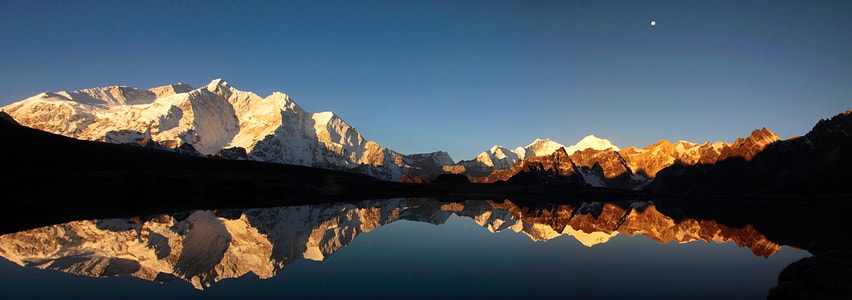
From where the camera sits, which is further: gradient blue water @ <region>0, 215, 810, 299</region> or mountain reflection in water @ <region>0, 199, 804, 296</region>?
mountain reflection in water @ <region>0, 199, 804, 296</region>

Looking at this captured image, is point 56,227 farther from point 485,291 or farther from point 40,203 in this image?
point 485,291

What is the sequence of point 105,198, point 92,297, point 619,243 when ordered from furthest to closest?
point 105,198, point 619,243, point 92,297

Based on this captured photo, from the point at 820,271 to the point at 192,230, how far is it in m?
54.6

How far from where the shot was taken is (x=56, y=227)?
166 feet

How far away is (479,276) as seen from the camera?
31047 millimetres

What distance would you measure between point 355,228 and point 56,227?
31.8 meters

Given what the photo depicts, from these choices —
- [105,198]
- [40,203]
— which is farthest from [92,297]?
[105,198]

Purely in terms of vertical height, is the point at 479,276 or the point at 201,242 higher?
the point at 479,276

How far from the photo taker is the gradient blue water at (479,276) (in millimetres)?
25359

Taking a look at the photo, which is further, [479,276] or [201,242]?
[201,242]

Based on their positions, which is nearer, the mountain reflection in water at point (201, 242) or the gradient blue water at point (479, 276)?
the gradient blue water at point (479, 276)

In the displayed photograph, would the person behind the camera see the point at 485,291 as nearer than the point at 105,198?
Yes

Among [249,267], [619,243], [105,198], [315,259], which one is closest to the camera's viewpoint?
[249,267]

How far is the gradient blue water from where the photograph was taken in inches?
998
